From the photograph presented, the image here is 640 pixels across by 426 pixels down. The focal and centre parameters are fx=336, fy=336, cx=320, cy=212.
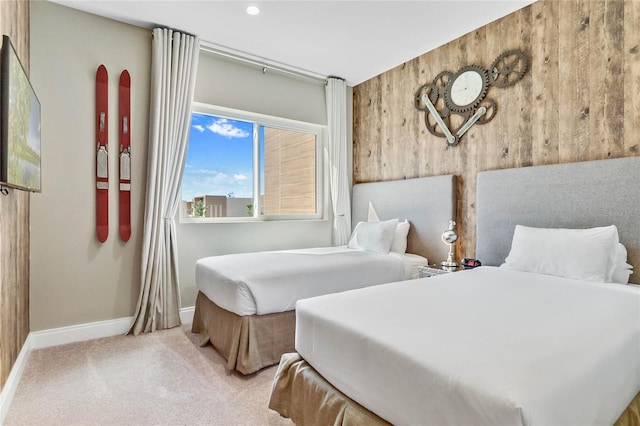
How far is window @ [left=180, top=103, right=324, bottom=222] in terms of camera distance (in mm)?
3436

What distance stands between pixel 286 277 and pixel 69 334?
1887 mm

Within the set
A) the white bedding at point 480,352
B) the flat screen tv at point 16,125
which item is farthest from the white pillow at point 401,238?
the flat screen tv at point 16,125

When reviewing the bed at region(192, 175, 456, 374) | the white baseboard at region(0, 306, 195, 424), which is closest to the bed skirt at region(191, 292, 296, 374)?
the bed at region(192, 175, 456, 374)

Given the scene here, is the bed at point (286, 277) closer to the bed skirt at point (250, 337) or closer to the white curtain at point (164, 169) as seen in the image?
the bed skirt at point (250, 337)

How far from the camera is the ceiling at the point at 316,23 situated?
2.64m

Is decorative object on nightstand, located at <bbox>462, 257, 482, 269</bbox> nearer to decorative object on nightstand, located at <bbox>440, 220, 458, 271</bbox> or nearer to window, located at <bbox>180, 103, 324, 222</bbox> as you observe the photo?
decorative object on nightstand, located at <bbox>440, 220, 458, 271</bbox>

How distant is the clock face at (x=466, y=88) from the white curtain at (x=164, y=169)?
2431 mm

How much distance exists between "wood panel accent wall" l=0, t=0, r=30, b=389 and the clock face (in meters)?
3.23

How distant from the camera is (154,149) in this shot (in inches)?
116

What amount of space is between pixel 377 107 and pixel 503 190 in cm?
189

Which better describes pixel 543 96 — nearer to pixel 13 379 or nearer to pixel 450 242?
pixel 450 242

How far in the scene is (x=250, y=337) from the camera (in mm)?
2174

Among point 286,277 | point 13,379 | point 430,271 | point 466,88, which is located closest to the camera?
point 13,379

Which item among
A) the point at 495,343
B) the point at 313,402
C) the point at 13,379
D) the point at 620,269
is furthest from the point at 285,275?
the point at 620,269
